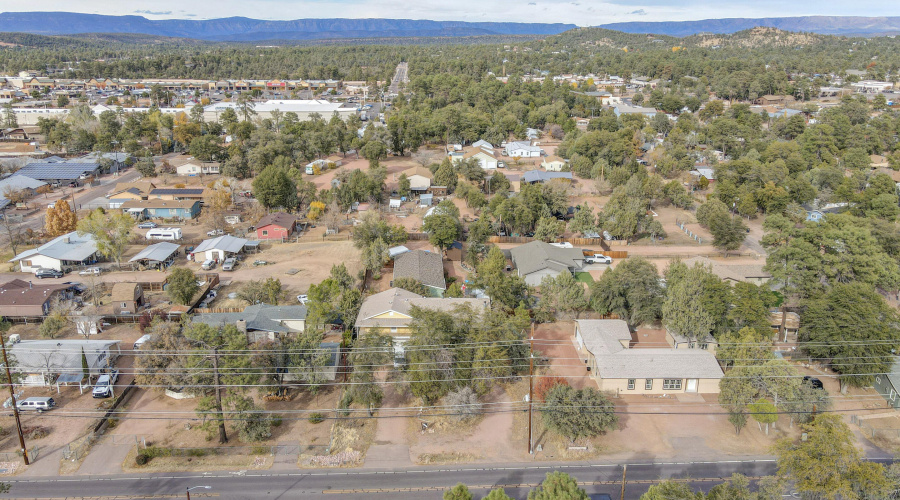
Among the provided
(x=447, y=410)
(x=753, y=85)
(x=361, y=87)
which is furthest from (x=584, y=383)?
(x=361, y=87)

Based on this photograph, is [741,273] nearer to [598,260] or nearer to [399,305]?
[598,260]

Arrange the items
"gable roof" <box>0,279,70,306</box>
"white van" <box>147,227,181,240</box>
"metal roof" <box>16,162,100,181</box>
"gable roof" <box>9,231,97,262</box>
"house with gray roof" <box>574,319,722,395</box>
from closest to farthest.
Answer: "house with gray roof" <box>574,319,722,395</box>, "gable roof" <box>0,279,70,306</box>, "gable roof" <box>9,231,97,262</box>, "white van" <box>147,227,181,240</box>, "metal roof" <box>16,162,100,181</box>

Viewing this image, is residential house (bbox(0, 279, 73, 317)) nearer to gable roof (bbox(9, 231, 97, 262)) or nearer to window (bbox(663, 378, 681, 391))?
gable roof (bbox(9, 231, 97, 262))

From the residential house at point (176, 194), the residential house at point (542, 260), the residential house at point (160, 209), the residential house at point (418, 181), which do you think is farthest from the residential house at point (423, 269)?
the residential house at point (176, 194)

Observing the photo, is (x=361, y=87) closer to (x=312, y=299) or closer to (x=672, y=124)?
(x=672, y=124)

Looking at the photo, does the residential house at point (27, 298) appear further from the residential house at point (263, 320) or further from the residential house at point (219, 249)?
the residential house at point (263, 320)

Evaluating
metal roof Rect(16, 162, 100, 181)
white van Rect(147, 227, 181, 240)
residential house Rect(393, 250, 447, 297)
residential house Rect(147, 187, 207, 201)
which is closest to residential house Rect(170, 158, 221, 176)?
metal roof Rect(16, 162, 100, 181)
